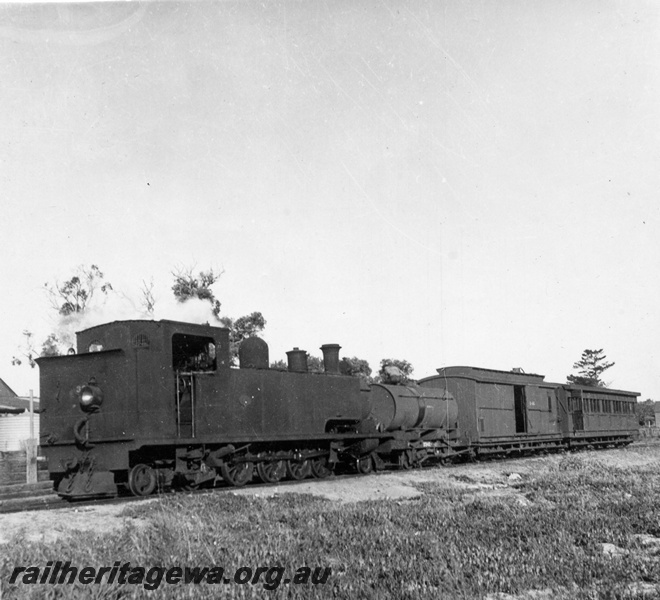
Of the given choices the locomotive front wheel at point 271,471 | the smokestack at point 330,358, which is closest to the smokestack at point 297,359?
the smokestack at point 330,358

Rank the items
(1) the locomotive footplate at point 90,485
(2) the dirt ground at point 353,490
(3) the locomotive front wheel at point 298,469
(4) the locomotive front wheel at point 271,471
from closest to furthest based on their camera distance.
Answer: (2) the dirt ground at point 353,490 → (1) the locomotive footplate at point 90,485 → (4) the locomotive front wheel at point 271,471 → (3) the locomotive front wheel at point 298,469

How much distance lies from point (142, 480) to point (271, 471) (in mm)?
3261

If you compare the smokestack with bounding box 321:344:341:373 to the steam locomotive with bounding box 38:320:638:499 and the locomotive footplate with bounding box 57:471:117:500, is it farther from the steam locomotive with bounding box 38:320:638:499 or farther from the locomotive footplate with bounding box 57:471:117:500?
the locomotive footplate with bounding box 57:471:117:500

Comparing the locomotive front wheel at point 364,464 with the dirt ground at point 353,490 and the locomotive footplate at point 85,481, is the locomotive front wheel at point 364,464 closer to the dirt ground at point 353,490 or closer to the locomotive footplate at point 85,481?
the dirt ground at point 353,490

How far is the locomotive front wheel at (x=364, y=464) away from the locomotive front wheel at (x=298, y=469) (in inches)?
84.5

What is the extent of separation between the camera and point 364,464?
1694 centimetres

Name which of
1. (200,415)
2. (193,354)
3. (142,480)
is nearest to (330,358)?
(193,354)

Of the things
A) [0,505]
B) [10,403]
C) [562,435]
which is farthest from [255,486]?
[10,403]

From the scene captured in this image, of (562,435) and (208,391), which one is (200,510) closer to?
(208,391)

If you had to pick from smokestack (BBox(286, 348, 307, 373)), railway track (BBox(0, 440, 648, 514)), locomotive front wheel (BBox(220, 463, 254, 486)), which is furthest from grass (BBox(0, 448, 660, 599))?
smokestack (BBox(286, 348, 307, 373))

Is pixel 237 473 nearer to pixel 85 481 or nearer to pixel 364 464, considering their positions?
pixel 85 481

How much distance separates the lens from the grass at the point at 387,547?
17.7 ft

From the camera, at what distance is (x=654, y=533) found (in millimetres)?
7953

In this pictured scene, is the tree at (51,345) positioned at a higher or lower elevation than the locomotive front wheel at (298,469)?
higher
